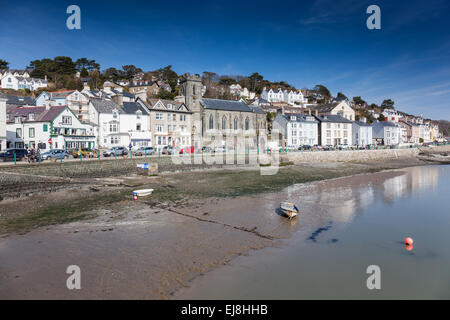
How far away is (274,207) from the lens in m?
16.3

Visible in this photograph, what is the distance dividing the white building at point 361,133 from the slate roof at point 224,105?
99.4 ft

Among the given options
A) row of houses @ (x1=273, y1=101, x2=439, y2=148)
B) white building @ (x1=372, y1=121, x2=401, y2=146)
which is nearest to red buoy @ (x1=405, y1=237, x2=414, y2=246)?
row of houses @ (x1=273, y1=101, x2=439, y2=148)

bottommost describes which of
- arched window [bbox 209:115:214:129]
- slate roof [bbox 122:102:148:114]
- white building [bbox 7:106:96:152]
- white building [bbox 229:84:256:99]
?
white building [bbox 7:106:96:152]

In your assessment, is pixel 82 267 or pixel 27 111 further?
pixel 27 111

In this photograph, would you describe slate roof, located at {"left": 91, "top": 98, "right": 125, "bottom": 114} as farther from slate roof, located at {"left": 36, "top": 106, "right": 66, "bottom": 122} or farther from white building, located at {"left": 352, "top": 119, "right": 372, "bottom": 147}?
white building, located at {"left": 352, "top": 119, "right": 372, "bottom": 147}

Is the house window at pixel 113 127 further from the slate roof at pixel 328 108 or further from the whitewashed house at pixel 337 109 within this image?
the slate roof at pixel 328 108

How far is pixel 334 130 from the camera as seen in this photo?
71562mm

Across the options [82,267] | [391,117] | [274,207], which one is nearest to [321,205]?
[274,207]

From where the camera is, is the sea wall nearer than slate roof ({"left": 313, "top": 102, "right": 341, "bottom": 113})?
Yes

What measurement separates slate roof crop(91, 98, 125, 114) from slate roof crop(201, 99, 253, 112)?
19.3 metres

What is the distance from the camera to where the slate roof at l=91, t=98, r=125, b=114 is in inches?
1830

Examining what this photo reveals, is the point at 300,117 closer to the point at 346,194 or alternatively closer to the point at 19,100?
A: the point at 346,194
